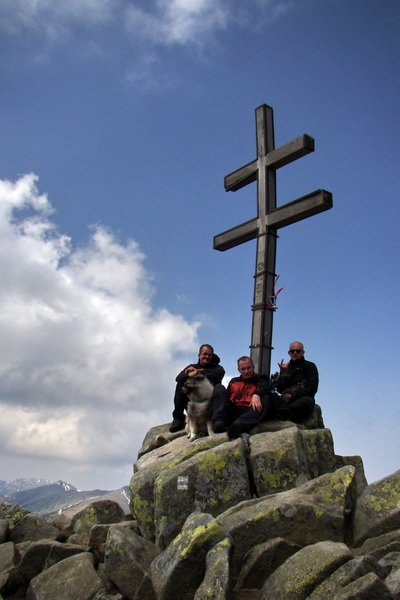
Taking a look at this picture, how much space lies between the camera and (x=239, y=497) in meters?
7.41

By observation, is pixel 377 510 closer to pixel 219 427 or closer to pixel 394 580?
pixel 394 580

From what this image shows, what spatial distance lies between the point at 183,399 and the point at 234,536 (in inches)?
181

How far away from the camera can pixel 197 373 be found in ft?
32.9

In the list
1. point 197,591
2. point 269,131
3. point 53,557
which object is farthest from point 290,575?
point 269,131

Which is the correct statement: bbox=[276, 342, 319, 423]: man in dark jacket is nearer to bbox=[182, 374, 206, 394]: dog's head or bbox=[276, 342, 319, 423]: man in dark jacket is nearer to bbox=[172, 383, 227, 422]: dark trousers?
bbox=[172, 383, 227, 422]: dark trousers

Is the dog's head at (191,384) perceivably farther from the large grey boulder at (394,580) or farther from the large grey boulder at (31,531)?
the large grey boulder at (394,580)

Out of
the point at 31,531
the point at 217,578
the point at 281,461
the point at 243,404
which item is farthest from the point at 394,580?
the point at 31,531

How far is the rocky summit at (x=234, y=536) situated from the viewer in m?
5.09

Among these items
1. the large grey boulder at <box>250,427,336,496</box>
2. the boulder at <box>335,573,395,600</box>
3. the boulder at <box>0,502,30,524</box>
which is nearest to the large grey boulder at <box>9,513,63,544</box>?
the boulder at <box>0,502,30,524</box>

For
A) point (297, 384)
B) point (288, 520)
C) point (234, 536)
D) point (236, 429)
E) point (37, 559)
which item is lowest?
point (37, 559)

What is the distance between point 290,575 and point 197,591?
1.00 m

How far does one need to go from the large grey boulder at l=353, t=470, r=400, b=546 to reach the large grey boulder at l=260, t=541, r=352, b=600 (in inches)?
46.2

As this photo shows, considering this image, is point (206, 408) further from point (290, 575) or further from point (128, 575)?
point (290, 575)

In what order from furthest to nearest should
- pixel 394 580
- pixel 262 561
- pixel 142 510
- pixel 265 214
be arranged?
pixel 265 214
pixel 142 510
pixel 262 561
pixel 394 580
